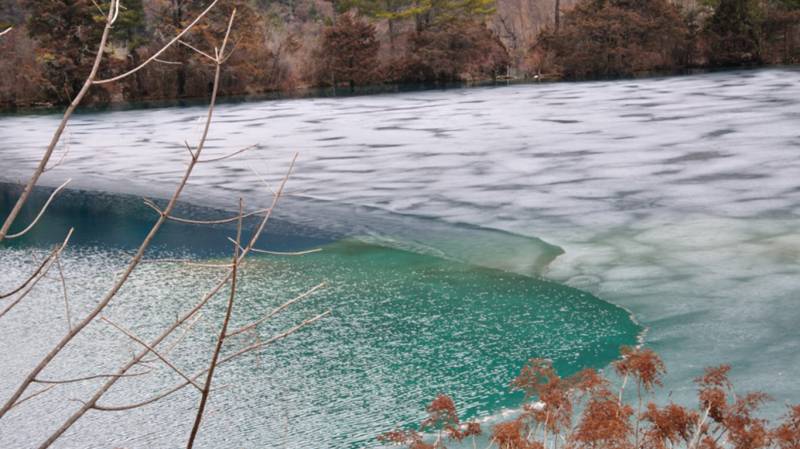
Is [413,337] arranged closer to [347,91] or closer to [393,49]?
[347,91]

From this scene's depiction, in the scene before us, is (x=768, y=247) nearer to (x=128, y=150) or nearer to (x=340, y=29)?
(x=128, y=150)

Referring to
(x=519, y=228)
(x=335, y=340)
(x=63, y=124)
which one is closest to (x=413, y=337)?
(x=335, y=340)

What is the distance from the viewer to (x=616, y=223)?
684 centimetres

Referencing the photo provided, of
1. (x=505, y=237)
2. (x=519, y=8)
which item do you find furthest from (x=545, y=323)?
(x=519, y=8)

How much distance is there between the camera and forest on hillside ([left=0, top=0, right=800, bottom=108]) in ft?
78.9

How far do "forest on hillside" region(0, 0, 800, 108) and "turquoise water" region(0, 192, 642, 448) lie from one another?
1744 centimetres

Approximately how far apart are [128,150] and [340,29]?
13106 millimetres

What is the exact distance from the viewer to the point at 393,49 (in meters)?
27.0

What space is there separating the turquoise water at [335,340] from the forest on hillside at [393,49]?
17.4 metres

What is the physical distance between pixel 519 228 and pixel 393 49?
2080 cm

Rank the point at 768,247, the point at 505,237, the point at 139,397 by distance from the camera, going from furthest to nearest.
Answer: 1. the point at 505,237
2. the point at 768,247
3. the point at 139,397

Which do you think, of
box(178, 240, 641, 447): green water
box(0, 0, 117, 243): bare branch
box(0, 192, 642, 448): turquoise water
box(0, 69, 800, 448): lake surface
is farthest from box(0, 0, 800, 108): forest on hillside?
box(0, 0, 117, 243): bare branch

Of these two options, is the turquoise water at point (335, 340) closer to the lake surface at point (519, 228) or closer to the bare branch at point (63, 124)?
the lake surface at point (519, 228)

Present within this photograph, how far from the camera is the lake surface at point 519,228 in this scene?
4.23 m
